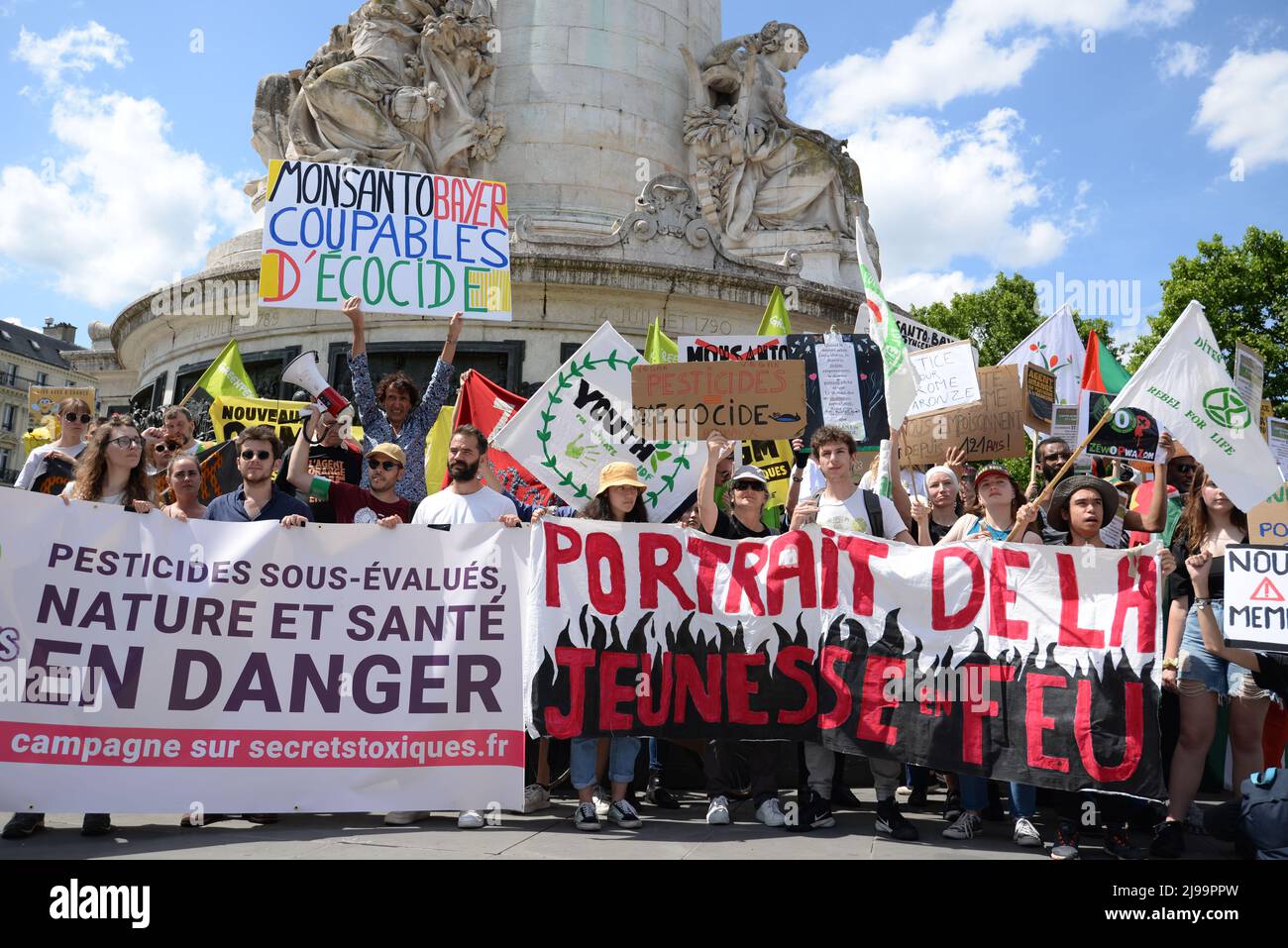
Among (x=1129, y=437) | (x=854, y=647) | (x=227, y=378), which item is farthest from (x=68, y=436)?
(x=1129, y=437)

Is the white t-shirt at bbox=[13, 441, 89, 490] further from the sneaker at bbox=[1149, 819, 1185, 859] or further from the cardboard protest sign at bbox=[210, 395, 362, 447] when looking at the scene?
the sneaker at bbox=[1149, 819, 1185, 859]

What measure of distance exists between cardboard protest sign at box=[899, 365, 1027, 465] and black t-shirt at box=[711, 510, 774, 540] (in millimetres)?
2395

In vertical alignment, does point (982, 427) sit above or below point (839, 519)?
above

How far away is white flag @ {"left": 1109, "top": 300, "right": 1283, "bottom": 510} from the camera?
6.00 m

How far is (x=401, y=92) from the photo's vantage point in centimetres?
1652

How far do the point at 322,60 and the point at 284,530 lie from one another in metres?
13.8

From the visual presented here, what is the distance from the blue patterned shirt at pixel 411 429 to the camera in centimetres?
758

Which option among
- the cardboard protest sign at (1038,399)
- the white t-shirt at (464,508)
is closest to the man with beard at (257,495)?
the white t-shirt at (464,508)

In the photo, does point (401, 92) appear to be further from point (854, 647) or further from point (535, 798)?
point (854, 647)

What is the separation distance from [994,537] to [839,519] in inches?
36.1

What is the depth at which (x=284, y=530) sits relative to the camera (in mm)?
5898

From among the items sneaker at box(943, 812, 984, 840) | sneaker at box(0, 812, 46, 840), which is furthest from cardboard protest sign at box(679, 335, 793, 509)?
sneaker at box(0, 812, 46, 840)
